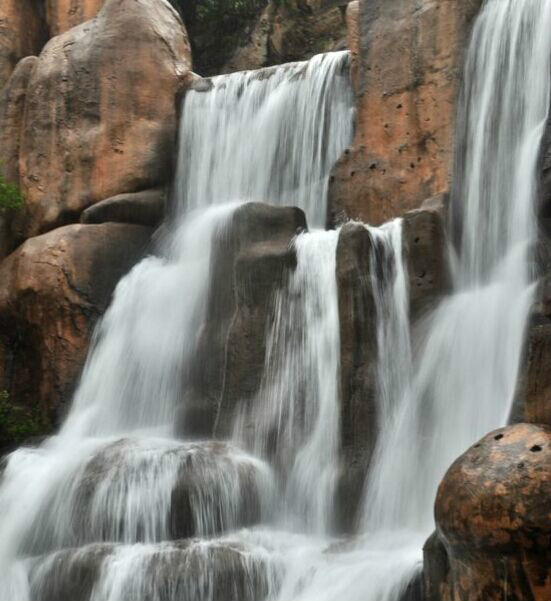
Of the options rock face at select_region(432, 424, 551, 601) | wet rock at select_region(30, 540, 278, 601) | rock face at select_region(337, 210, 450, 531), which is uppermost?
rock face at select_region(337, 210, 450, 531)

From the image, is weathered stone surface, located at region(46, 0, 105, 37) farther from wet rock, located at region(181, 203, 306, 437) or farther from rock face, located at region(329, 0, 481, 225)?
wet rock, located at region(181, 203, 306, 437)

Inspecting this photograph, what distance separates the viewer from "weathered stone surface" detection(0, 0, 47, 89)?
60.1 ft

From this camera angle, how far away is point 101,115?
50.5 feet

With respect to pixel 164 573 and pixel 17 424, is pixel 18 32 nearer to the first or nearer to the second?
pixel 17 424

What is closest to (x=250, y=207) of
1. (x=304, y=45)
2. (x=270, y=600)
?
(x=270, y=600)

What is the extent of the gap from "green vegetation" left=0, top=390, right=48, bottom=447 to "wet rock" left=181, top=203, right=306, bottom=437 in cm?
260

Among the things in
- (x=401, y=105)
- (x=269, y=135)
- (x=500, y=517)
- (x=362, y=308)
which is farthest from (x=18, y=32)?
(x=500, y=517)

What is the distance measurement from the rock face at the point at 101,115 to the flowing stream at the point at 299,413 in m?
1.64

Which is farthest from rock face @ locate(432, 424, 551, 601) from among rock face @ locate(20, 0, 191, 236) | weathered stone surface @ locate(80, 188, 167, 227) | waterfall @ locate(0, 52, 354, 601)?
rock face @ locate(20, 0, 191, 236)

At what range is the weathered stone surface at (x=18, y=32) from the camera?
60.1 feet

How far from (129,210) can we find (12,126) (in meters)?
3.00

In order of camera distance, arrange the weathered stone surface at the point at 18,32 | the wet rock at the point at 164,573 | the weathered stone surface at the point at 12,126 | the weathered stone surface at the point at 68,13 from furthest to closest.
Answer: the weathered stone surface at the point at 68,13 → the weathered stone surface at the point at 18,32 → the weathered stone surface at the point at 12,126 → the wet rock at the point at 164,573

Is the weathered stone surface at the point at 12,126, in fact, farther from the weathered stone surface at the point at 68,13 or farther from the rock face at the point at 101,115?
the weathered stone surface at the point at 68,13

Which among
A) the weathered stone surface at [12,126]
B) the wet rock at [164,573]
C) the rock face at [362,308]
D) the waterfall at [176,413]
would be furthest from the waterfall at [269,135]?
the wet rock at [164,573]
